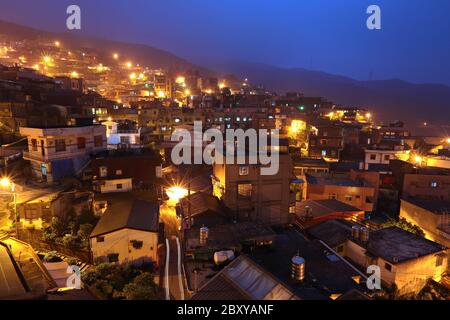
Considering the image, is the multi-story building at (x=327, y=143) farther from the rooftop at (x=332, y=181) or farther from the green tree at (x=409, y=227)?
the green tree at (x=409, y=227)

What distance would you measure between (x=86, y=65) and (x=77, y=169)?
6985 cm

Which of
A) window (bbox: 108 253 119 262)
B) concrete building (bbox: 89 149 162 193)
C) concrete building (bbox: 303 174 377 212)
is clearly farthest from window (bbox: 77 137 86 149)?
concrete building (bbox: 303 174 377 212)

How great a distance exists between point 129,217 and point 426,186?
26298mm

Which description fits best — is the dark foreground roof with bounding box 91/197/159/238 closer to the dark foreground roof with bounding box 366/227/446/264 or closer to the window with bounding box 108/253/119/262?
the window with bounding box 108/253/119/262

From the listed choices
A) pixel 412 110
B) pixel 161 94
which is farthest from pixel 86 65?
pixel 412 110

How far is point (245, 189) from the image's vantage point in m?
21.6

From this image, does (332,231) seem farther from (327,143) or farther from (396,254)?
(327,143)

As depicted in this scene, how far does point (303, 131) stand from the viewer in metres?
47.1

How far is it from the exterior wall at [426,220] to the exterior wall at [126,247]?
19.9 metres

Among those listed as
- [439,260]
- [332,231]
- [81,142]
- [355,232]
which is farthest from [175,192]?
[439,260]

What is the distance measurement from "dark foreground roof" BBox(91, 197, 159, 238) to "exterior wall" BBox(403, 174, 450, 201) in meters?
23.0

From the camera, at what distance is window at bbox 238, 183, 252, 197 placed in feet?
70.6

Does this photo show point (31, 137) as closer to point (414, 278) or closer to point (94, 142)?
point (94, 142)

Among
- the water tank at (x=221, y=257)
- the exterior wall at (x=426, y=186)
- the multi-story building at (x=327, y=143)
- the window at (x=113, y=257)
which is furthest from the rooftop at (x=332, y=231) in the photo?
the multi-story building at (x=327, y=143)
